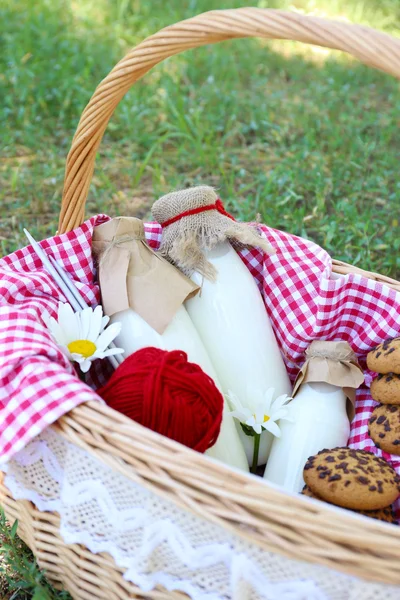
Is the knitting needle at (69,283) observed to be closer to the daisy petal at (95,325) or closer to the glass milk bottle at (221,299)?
the daisy petal at (95,325)

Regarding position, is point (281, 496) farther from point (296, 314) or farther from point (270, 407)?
point (296, 314)

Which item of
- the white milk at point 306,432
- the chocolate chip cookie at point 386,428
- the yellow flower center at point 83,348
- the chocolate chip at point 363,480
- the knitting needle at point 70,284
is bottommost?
the white milk at point 306,432

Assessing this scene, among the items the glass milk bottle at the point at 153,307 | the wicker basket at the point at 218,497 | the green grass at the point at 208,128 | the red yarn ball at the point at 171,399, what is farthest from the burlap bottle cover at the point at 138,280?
the green grass at the point at 208,128

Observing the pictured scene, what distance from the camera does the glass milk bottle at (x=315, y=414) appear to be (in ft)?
3.12

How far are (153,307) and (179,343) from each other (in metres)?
0.06

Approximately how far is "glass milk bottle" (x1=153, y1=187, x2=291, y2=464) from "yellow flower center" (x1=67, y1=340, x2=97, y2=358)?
188mm

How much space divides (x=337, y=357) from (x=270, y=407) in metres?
Answer: 0.13

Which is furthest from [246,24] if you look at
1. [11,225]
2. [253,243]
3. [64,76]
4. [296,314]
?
[64,76]

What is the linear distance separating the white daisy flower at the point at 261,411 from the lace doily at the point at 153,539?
276 mm

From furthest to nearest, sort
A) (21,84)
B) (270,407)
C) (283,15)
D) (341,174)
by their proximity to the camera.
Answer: (21,84) < (341,174) < (270,407) < (283,15)

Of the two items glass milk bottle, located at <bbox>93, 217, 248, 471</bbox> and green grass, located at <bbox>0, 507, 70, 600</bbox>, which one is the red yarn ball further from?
green grass, located at <bbox>0, 507, 70, 600</bbox>

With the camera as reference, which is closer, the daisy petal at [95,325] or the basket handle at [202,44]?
the basket handle at [202,44]

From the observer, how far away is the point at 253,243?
1062 mm

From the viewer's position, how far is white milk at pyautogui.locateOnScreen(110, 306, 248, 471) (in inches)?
37.1
